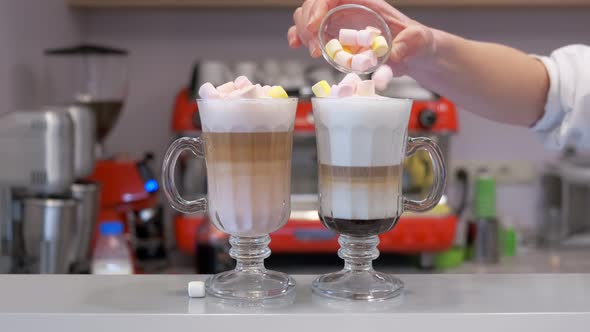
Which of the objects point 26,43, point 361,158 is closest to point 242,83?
point 361,158

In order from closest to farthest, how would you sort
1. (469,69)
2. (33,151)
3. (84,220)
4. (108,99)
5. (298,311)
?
(298,311) < (469,69) < (33,151) < (84,220) < (108,99)

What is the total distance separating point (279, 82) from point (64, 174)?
0.72 meters

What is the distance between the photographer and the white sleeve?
111 centimetres

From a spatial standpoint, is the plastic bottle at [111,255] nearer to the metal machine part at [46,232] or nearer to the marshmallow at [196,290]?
the metal machine part at [46,232]

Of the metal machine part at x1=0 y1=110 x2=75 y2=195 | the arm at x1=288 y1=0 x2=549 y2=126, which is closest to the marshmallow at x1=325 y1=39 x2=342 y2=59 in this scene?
the arm at x1=288 y1=0 x2=549 y2=126

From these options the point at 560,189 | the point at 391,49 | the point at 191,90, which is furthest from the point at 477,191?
the point at 391,49

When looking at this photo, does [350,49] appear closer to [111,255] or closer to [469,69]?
[469,69]

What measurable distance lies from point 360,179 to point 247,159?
0.10 metres

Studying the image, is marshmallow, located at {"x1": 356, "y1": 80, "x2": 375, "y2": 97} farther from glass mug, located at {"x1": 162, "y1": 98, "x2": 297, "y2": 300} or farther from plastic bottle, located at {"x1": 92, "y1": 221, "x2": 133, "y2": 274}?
plastic bottle, located at {"x1": 92, "y1": 221, "x2": 133, "y2": 274}

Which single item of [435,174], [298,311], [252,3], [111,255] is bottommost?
[111,255]

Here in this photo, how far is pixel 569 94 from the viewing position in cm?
111

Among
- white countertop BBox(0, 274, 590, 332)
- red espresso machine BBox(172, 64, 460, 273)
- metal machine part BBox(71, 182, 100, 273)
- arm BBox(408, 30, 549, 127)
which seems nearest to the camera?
white countertop BBox(0, 274, 590, 332)

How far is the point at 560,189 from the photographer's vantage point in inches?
84.0

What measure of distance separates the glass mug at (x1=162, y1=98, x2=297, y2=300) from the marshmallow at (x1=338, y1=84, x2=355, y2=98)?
0.14 ft
